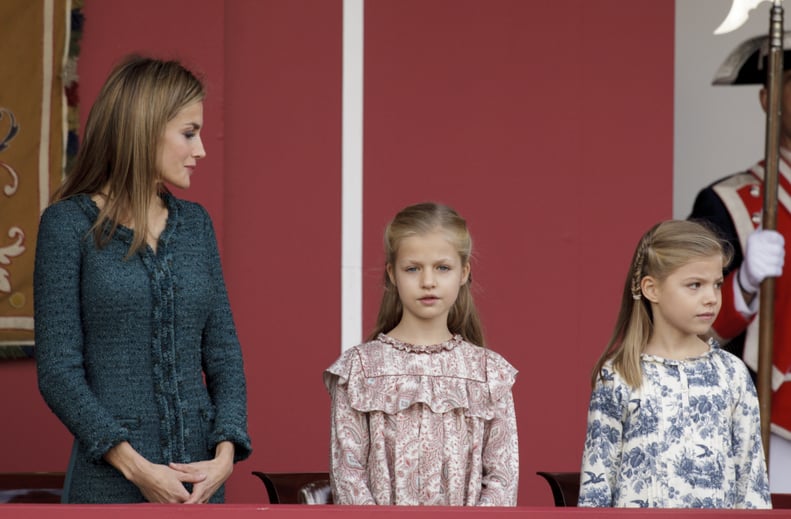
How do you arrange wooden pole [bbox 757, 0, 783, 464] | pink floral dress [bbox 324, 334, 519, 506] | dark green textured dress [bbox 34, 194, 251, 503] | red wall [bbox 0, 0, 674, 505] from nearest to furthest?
1. dark green textured dress [bbox 34, 194, 251, 503]
2. pink floral dress [bbox 324, 334, 519, 506]
3. wooden pole [bbox 757, 0, 783, 464]
4. red wall [bbox 0, 0, 674, 505]

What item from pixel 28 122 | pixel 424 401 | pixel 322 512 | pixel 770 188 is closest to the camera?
pixel 322 512

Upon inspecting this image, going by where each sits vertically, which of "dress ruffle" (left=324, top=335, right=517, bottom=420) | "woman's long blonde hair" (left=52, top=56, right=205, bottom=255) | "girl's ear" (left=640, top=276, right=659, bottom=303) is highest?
"woman's long blonde hair" (left=52, top=56, right=205, bottom=255)

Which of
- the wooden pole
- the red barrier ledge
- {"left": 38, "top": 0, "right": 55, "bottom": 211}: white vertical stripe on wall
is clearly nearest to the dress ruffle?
the red barrier ledge

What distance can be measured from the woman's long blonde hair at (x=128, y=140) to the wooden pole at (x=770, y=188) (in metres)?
2.14

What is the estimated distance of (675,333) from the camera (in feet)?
12.6

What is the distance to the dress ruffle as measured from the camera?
11.7 feet

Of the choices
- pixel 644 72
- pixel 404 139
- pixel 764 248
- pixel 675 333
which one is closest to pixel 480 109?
pixel 404 139

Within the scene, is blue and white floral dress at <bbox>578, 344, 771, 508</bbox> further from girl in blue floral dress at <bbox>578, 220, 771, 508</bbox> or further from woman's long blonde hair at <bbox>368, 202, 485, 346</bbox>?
woman's long blonde hair at <bbox>368, 202, 485, 346</bbox>

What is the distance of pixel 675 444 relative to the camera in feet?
12.1

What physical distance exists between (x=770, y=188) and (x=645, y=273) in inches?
38.0

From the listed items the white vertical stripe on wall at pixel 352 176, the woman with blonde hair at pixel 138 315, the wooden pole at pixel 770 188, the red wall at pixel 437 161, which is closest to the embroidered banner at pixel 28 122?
the red wall at pixel 437 161

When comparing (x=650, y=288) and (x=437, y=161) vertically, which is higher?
(x=437, y=161)

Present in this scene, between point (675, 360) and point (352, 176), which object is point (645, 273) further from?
point (352, 176)

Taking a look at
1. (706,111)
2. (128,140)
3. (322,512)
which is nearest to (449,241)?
(128,140)
